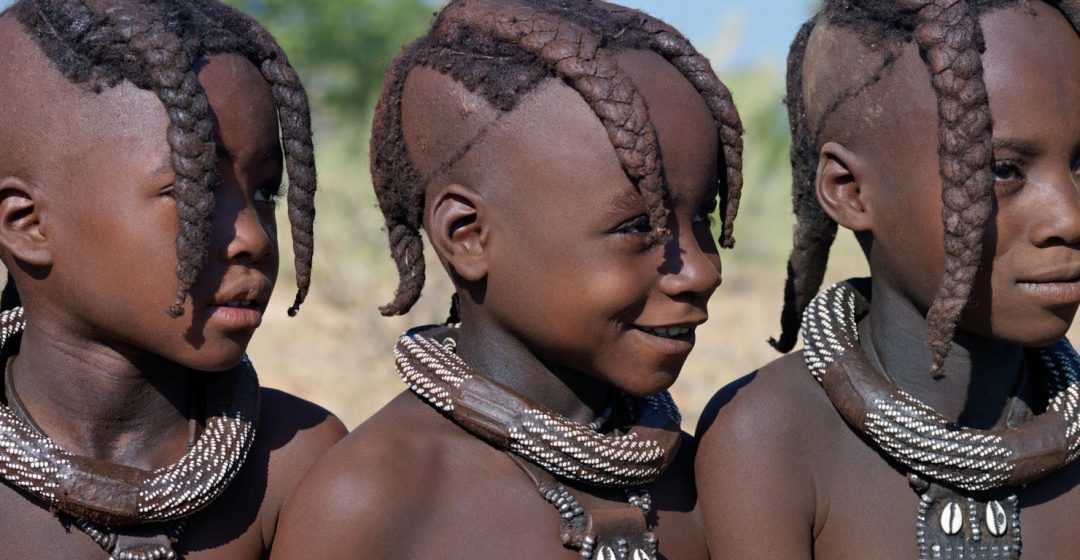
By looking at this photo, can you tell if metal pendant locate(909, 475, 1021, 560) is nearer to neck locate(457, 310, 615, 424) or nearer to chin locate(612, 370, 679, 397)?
chin locate(612, 370, 679, 397)

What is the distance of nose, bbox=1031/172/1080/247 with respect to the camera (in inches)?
104

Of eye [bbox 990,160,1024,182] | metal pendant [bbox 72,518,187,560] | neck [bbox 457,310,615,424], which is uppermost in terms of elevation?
eye [bbox 990,160,1024,182]

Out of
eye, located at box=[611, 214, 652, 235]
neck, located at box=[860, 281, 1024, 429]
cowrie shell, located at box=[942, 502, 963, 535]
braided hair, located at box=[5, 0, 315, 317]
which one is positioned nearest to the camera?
braided hair, located at box=[5, 0, 315, 317]

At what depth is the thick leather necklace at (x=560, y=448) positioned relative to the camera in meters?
2.61

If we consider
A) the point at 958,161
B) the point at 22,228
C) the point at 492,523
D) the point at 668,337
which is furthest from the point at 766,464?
the point at 22,228

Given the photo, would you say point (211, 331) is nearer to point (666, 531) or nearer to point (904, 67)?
point (666, 531)

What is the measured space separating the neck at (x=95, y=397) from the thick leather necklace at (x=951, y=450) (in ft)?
4.61

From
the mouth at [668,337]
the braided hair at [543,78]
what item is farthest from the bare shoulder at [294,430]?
the mouth at [668,337]

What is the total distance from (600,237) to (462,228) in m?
0.30

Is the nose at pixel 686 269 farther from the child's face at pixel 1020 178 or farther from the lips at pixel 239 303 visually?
the lips at pixel 239 303

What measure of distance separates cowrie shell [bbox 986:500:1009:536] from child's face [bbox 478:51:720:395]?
29.6 inches

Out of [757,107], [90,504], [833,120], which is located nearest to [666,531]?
[833,120]

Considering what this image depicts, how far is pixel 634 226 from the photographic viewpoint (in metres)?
2.60

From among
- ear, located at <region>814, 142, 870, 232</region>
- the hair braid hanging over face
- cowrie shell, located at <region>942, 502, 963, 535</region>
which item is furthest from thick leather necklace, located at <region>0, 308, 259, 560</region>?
cowrie shell, located at <region>942, 502, 963, 535</region>
